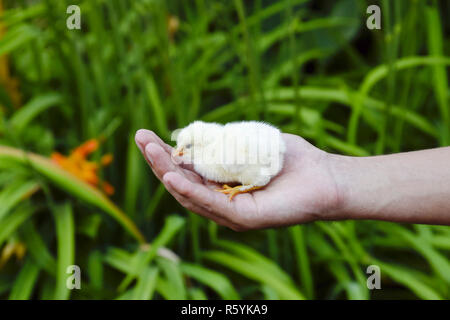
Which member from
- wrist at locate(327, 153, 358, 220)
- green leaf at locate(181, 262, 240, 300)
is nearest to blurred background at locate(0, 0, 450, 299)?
green leaf at locate(181, 262, 240, 300)

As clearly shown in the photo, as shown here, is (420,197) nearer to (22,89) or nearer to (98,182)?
(98,182)

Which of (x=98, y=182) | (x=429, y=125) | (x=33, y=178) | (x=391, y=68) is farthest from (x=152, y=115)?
(x=429, y=125)

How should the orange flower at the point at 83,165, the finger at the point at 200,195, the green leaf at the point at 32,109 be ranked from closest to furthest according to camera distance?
the finger at the point at 200,195, the orange flower at the point at 83,165, the green leaf at the point at 32,109

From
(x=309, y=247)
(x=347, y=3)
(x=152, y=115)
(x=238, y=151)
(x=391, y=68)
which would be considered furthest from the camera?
(x=347, y=3)

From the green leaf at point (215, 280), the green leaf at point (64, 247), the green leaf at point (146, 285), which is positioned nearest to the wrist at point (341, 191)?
the green leaf at point (215, 280)

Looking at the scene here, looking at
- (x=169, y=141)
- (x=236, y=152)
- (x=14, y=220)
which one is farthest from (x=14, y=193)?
(x=236, y=152)

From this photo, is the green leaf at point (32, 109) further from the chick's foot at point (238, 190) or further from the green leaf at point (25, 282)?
the chick's foot at point (238, 190)

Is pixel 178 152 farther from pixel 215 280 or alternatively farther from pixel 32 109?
pixel 32 109
